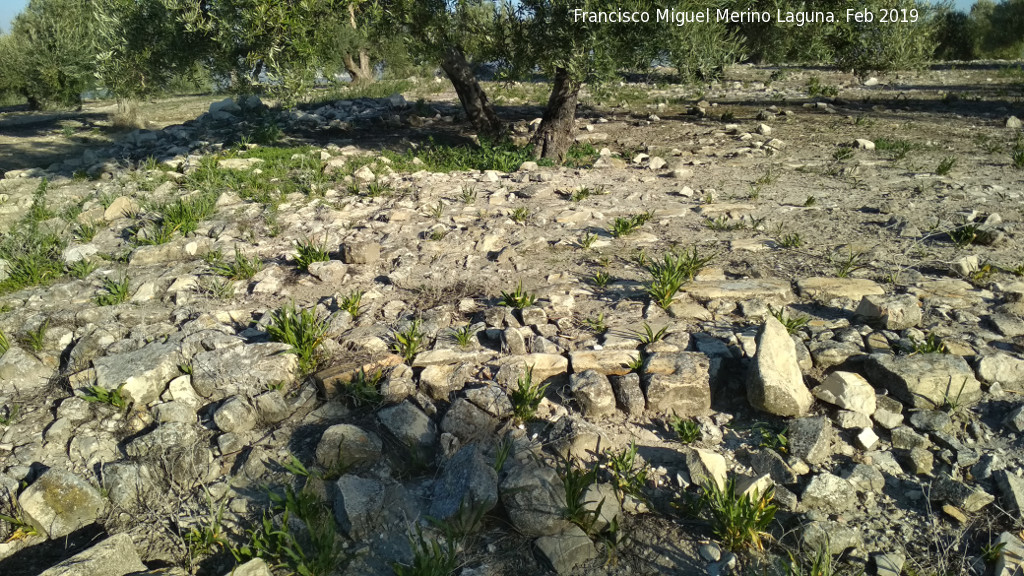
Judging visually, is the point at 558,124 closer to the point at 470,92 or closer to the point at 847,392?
the point at 470,92

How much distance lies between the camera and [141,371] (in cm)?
448

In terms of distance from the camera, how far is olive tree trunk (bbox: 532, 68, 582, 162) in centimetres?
1016

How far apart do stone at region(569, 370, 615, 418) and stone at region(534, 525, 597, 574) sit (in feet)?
3.09

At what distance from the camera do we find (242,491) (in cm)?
368

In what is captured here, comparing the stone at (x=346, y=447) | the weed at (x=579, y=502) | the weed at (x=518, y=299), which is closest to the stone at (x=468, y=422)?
the stone at (x=346, y=447)

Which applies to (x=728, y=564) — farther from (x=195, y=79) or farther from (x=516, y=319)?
(x=195, y=79)

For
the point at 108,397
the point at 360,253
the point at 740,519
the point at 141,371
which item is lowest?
the point at 740,519

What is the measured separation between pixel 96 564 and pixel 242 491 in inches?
30.1

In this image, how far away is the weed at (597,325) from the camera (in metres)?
4.68

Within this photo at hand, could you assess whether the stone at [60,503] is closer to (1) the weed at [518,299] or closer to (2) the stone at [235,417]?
(2) the stone at [235,417]

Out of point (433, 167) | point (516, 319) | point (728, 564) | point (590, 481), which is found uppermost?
point (433, 167)

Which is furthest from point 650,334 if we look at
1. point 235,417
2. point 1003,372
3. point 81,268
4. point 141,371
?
point 81,268

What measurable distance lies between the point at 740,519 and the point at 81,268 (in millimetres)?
6272

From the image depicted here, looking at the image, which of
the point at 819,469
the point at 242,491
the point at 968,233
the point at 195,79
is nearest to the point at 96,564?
the point at 242,491
